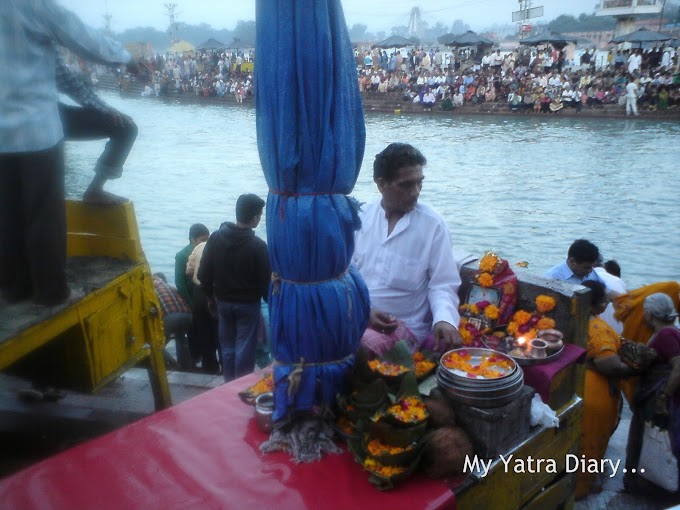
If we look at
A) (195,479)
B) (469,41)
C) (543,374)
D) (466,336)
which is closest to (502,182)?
(466,336)

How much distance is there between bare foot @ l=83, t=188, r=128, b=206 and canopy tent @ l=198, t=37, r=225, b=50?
3843 centimetres

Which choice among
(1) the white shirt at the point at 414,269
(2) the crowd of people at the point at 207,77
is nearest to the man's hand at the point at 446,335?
(1) the white shirt at the point at 414,269

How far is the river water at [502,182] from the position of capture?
37.0ft

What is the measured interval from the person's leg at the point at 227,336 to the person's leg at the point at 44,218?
1.93 metres

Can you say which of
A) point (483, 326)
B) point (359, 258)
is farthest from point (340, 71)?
point (483, 326)

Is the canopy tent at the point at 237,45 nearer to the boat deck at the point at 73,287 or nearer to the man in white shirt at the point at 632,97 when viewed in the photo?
the man in white shirt at the point at 632,97

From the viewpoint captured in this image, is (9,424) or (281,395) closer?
(281,395)

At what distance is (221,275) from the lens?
484 cm

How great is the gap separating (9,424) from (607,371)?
4367mm

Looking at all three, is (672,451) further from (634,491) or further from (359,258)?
(359,258)

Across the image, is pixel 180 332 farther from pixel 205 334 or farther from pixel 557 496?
pixel 557 496

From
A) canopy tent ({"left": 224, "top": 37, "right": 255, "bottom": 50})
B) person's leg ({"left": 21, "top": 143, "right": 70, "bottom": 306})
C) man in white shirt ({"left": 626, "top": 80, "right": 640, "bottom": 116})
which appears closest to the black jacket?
person's leg ({"left": 21, "top": 143, "right": 70, "bottom": 306})

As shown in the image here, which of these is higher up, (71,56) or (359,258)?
(71,56)

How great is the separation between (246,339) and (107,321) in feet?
5.14
